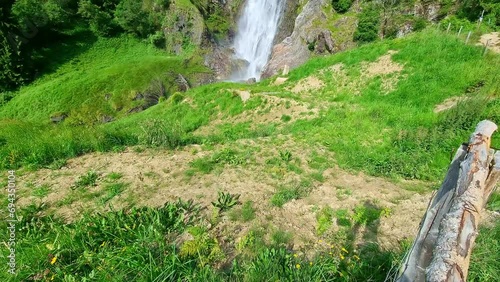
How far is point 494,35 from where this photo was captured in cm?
1529

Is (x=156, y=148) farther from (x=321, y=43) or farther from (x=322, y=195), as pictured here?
(x=321, y=43)

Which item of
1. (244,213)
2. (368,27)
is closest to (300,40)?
(368,27)

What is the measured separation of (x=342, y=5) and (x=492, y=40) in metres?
16.2

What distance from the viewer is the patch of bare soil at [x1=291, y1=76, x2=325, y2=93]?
51.2 feet

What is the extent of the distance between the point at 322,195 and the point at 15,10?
39684mm

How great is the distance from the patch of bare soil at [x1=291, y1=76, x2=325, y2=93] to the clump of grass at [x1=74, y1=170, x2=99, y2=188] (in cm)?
1261

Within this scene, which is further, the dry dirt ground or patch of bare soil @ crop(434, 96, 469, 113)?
patch of bare soil @ crop(434, 96, 469, 113)

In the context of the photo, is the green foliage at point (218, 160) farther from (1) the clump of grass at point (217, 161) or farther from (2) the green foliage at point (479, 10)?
(2) the green foliage at point (479, 10)

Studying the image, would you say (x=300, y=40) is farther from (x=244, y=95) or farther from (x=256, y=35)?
(x=244, y=95)

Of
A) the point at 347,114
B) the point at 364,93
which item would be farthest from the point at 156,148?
the point at 364,93

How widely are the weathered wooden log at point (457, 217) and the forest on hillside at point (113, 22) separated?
23.5m

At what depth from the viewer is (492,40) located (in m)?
14.4

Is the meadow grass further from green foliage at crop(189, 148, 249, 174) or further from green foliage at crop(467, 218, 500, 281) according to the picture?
green foliage at crop(189, 148, 249, 174)

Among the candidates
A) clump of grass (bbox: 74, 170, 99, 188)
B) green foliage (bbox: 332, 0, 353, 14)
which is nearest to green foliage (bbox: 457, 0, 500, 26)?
green foliage (bbox: 332, 0, 353, 14)
